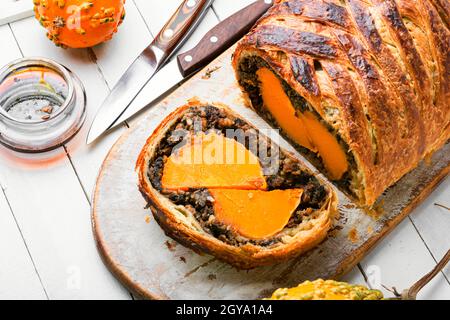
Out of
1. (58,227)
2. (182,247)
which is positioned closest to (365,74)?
(182,247)

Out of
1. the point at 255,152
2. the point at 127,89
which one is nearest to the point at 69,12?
the point at 127,89

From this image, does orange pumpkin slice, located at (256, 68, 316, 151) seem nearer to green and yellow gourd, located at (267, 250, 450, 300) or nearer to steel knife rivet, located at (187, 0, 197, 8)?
steel knife rivet, located at (187, 0, 197, 8)

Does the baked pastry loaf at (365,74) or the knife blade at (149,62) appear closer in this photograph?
the baked pastry loaf at (365,74)

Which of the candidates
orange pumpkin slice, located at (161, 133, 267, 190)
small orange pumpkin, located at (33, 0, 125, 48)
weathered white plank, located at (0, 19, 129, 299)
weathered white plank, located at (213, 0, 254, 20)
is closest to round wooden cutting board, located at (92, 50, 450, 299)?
weathered white plank, located at (0, 19, 129, 299)

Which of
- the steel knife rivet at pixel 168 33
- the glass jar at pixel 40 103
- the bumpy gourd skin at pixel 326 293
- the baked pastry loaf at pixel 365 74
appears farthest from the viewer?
the steel knife rivet at pixel 168 33

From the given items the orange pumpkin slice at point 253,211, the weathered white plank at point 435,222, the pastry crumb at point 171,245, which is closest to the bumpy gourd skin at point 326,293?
the orange pumpkin slice at point 253,211

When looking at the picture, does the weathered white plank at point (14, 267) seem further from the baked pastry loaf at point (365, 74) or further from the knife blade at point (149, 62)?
the baked pastry loaf at point (365, 74)

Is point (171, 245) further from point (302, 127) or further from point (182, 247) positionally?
point (302, 127)

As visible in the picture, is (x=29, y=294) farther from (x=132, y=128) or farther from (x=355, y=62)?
(x=355, y=62)
